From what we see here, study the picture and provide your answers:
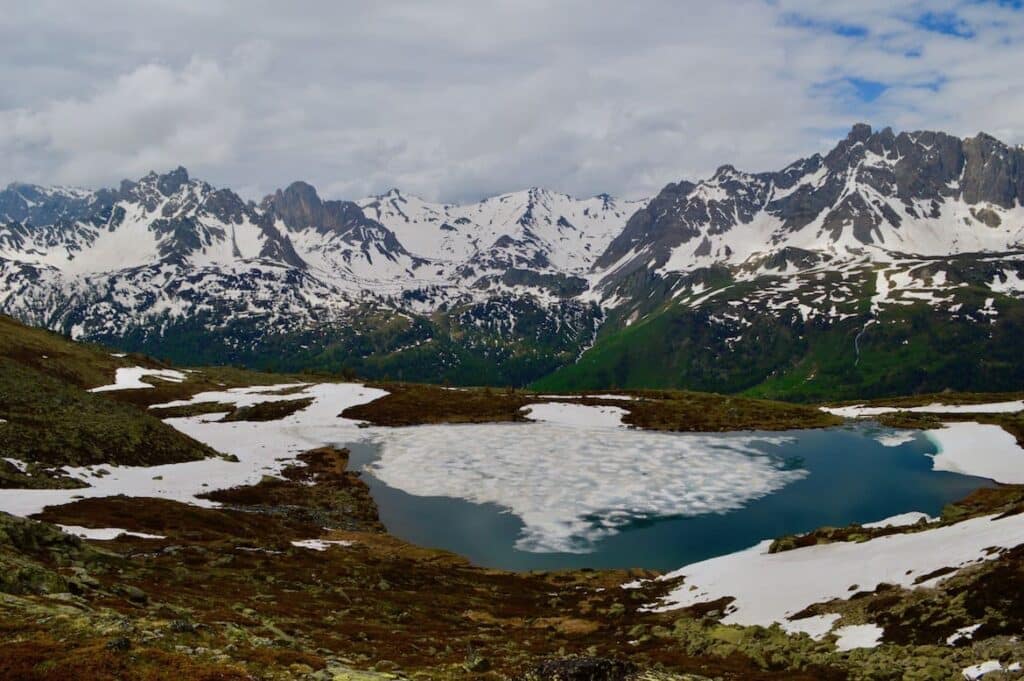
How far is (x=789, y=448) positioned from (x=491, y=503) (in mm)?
65263

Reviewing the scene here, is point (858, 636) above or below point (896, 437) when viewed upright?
above

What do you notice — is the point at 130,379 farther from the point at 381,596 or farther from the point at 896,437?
the point at 896,437

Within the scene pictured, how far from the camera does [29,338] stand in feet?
584

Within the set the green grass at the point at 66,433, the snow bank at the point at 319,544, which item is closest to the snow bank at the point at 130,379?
the green grass at the point at 66,433

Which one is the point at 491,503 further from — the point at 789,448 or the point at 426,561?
the point at 789,448

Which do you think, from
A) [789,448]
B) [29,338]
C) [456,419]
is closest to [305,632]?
[789,448]

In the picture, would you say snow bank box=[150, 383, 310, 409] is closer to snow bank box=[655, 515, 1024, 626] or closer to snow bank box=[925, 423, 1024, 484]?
snow bank box=[655, 515, 1024, 626]

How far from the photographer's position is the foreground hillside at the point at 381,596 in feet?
69.7

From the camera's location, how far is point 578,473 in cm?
9938

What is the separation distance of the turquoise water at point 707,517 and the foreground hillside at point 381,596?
213 inches

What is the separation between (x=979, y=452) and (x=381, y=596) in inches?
4331

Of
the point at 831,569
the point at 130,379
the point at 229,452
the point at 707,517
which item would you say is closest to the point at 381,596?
the point at 831,569

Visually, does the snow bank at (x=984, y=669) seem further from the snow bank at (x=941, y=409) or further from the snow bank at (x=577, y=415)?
the snow bank at (x=941, y=409)

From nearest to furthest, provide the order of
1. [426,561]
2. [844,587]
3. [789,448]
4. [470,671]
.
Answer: [470,671] < [844,587] < [426,561] < [789,448]
